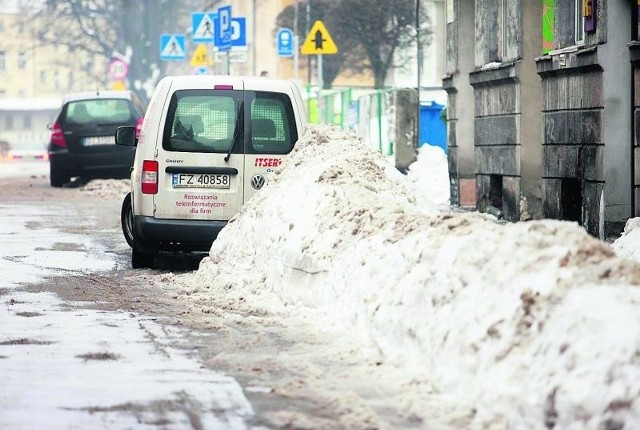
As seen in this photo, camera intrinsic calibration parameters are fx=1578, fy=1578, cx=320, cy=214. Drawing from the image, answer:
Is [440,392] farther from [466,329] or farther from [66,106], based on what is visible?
[66,106]

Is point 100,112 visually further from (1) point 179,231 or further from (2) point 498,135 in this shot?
(1) point 179,231

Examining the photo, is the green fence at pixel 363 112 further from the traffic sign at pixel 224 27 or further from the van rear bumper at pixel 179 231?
the van rear bumper at pixel 179 231

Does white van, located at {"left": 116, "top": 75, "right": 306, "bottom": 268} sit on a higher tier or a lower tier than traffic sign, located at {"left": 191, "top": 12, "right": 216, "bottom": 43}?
lower

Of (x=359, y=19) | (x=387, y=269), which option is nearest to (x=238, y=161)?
(x=387, y=269)

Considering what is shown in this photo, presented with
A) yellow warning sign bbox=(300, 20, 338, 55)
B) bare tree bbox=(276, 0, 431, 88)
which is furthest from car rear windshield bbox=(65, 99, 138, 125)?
bare tree bbox=(276, 0, 431, 88)

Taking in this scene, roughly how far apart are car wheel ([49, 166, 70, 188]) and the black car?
597 millimetres

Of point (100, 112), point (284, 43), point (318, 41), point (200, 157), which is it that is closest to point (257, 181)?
point (200, 157)

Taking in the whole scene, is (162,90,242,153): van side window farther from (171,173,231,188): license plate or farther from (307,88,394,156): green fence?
(307,88,394,156): green fence

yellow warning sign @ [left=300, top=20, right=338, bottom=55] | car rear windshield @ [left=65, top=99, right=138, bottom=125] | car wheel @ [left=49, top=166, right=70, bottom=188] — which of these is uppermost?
yellow warning sign @ [left=300, top=20, right=338, bottom=55]

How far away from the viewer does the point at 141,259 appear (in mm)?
13875

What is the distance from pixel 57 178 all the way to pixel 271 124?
17.0m

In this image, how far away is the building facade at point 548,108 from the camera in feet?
48.8

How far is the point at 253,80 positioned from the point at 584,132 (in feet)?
12.3

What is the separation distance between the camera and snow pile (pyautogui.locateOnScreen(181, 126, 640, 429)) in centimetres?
604
